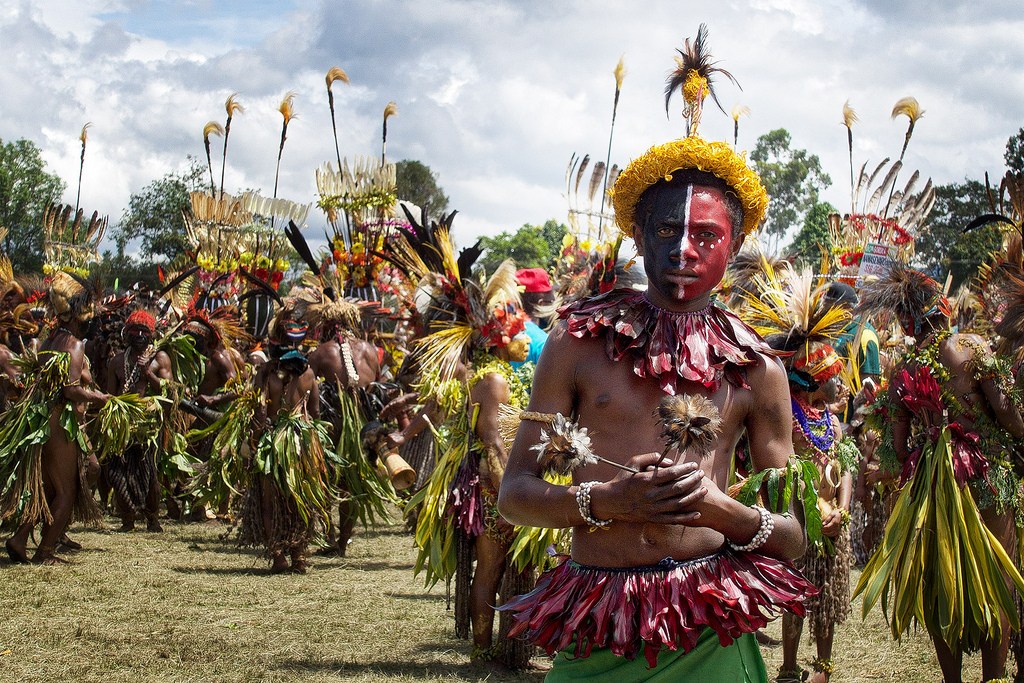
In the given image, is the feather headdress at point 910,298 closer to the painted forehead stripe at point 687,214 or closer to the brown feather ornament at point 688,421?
the painted forehead stripe at point 687,214

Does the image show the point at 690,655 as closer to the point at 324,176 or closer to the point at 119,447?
the point at 119,447

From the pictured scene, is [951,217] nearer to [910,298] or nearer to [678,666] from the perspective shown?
[910,298]

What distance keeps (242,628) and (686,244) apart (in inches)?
187

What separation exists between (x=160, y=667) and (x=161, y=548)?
3.85 meters

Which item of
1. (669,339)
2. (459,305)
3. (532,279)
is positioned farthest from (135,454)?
(669,339)

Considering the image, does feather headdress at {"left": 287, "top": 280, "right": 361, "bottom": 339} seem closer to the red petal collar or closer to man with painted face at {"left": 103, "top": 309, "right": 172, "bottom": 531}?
man with painted face at {"left": 103, "top": 309, "right": 172, "bottom": 531}

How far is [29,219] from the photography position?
31953 mm

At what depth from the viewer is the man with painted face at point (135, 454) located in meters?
9.98

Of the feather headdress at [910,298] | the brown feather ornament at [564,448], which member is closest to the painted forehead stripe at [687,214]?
the brown feather ornament at [564,448]

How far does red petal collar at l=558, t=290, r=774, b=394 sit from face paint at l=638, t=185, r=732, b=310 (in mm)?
53

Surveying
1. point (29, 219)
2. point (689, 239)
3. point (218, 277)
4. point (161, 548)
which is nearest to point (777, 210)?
point (29, 219)

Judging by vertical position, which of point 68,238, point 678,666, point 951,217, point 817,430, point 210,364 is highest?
point 951,217

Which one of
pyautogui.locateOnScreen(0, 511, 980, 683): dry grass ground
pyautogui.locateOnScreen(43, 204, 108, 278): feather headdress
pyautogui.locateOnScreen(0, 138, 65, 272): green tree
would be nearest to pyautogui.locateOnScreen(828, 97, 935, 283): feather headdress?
pyautogui.locateOnScreen(0, 511, 980, 683): dry grass ground

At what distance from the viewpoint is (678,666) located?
7.81 ft
